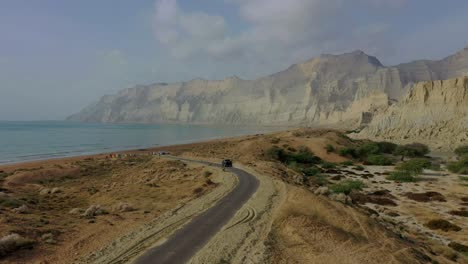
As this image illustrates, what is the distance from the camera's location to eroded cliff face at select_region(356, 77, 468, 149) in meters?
71.9

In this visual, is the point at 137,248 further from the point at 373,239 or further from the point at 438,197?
the point at 438,197

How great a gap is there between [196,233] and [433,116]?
77807 millimetres

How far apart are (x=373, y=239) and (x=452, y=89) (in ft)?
243

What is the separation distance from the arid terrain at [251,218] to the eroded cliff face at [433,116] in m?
32.6

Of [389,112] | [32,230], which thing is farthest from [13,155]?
[389,112]

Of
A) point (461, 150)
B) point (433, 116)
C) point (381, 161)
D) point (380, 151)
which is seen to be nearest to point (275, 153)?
point (381, 161)

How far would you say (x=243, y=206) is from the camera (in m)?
23.4

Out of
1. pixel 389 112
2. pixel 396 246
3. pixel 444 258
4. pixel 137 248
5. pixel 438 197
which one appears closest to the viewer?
pixel 137 248

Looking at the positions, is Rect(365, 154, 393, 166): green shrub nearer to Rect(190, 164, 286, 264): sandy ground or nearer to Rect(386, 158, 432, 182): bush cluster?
Rect(386, 158, 432, 182): bush cluster

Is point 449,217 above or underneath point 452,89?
underneath

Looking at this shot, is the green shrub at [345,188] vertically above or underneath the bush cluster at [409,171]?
above

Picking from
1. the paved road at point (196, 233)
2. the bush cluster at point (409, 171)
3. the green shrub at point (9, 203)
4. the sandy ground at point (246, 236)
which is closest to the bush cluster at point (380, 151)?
the bush cluster at point (409, 171)

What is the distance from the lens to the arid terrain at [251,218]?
15.6 m

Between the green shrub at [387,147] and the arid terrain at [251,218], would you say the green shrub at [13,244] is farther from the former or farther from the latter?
the green shrub at [387,147]
